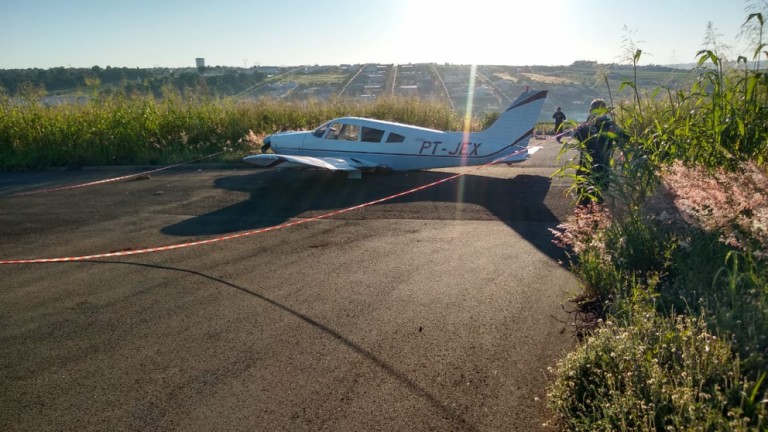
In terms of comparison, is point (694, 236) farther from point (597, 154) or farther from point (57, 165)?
point (57, 165)

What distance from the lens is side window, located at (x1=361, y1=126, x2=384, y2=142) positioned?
1459 cm

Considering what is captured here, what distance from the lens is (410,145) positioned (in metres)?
14.3

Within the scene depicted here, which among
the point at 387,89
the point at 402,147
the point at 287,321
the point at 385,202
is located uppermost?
the point at 387,89

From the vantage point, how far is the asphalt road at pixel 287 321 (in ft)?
13.1

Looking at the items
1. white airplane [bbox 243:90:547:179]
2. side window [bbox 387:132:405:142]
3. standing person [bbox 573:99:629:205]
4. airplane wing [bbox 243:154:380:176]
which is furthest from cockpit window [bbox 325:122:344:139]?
standing person [bbox 573:99:629:205]

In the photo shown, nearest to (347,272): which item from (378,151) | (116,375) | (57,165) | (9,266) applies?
(116,375)

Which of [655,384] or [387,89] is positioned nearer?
[655,384]

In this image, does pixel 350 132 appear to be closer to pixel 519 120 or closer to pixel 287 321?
pixel 519 120

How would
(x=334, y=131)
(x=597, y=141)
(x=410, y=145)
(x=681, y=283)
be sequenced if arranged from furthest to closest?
(x=334, y=131)
(x=410, y=145)
(x=597, y=141)
(x=681, y=283)

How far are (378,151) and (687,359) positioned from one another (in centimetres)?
1192

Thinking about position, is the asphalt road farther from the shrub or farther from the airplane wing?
the airplane wing

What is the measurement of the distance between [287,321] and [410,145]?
9.43m

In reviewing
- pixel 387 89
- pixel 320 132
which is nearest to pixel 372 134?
pixel 320 132

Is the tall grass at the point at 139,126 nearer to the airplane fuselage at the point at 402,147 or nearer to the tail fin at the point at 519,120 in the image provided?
the airplane fuselage at the point at 402,147
